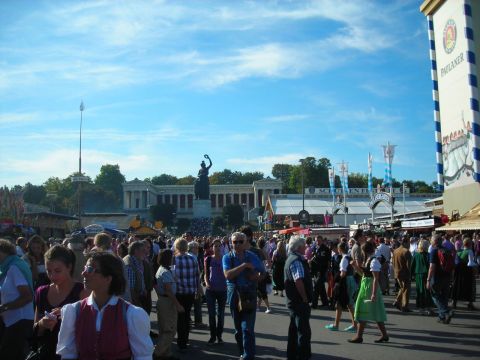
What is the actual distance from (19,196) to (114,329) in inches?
1590

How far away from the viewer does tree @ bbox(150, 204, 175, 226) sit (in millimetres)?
108812

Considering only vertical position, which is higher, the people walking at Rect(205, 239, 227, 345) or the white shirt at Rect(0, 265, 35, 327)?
the white shirt at Rect(0, 265, 35, 327)

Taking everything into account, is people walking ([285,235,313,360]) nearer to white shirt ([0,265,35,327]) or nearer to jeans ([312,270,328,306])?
white shirt ([0,265,35,327])

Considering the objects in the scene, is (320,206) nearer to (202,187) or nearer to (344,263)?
(202,187)

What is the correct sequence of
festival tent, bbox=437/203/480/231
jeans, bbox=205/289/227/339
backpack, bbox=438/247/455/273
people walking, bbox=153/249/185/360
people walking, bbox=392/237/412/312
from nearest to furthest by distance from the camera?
people walking, bbox=153/249/185/360 < jeans, bbox=205/289/227/339 < backpack, bbox=438/247/455/273 < people walking, bbox=392/237/412/312 < festival tent, bbox=437/203/480/231

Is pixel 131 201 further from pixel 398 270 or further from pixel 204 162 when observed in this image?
pixel 398 270

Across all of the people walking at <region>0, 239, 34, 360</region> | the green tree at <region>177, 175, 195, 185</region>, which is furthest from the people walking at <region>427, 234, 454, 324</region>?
the green tree at <region>177, 175, 195, 185</region>

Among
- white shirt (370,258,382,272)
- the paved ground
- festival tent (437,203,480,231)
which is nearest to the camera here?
the paved ground

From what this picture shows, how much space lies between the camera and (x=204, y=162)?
4834 centimetres

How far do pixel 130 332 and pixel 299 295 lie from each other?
4.30 m

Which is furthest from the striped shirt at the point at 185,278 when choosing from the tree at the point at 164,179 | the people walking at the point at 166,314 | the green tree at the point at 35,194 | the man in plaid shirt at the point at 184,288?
the tree at the point at 164,179

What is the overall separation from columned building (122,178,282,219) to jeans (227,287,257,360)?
11750cm

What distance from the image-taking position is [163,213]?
109m

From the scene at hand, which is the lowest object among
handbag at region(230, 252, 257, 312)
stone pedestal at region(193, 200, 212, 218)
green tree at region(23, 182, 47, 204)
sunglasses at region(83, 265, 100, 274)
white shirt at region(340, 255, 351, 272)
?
handbag at region(230, 252, 257, 312)
